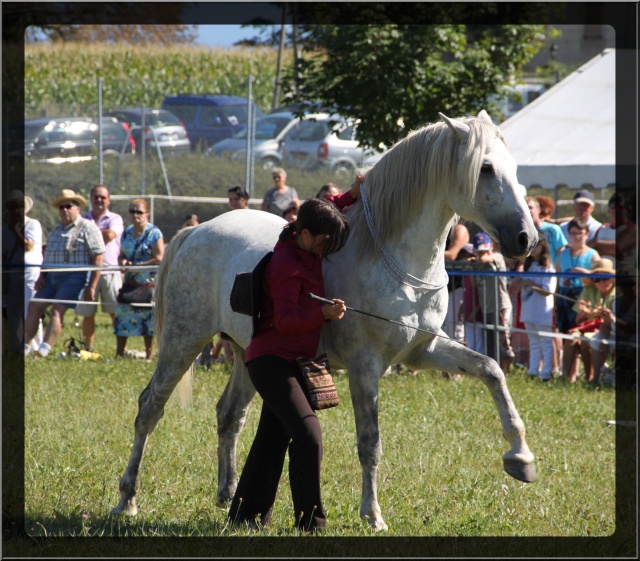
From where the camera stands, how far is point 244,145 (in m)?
21.3

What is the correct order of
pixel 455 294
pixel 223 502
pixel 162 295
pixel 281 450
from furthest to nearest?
1. pixel 455 294
2. pixel 162 295
3. pixel 223 502
4. pixel 281 450

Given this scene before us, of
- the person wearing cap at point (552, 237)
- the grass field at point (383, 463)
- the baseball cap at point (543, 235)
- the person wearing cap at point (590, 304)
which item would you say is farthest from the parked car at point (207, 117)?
the person wearing cap at point (590, 304)

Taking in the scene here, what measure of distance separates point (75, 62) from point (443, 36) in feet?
66.4

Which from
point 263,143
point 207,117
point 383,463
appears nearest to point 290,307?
point 383,463

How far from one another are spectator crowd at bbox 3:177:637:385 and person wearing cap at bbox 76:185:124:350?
2 centimetres

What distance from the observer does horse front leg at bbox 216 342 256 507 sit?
5711mm

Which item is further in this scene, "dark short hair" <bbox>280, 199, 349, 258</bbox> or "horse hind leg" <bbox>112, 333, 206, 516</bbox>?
"horse hind leg" <bbox>112, 333, 206, 516</bbox>

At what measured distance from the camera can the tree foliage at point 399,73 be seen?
13.1 metres

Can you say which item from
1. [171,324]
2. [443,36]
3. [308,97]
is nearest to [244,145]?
[308,97]

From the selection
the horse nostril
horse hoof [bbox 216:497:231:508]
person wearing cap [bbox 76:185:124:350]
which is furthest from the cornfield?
the horse nostril

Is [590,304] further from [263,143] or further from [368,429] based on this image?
[263,143]

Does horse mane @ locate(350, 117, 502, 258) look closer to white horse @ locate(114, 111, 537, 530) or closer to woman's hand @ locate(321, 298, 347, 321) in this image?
white horse @ locate(114, 111, 537, 530)

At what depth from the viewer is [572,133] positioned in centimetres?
1427

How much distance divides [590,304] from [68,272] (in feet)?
21.6
